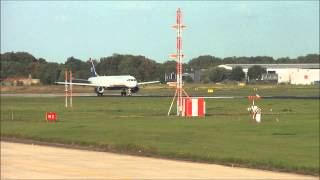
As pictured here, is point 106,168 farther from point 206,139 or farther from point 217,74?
point 217,74

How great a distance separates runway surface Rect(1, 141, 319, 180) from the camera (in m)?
13.8

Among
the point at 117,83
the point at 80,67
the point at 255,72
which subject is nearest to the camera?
the point at 117,83

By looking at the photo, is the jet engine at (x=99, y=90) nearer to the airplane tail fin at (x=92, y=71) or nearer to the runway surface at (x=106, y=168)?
the airplane tail fin at (x=92, y=71)

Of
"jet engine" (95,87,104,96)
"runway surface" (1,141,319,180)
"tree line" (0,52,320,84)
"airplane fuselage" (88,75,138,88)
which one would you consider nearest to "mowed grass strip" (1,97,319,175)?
"runway surface" (1,141,319,180)

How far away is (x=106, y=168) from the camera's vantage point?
15086 millimetres

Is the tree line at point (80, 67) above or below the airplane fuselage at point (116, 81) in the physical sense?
above

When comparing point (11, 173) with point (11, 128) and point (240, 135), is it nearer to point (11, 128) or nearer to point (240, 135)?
point (240, 135)

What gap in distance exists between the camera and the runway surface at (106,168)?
13.8m

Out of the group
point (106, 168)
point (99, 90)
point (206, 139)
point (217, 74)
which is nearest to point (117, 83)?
point (99, 90)

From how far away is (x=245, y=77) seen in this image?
192 m

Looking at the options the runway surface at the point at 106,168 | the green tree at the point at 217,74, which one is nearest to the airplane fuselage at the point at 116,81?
the runway surface at the point at 106,168

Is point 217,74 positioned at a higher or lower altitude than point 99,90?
higher

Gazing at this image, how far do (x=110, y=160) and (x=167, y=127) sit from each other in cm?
1277

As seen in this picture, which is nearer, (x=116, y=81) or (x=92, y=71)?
(x=116, y=81)
